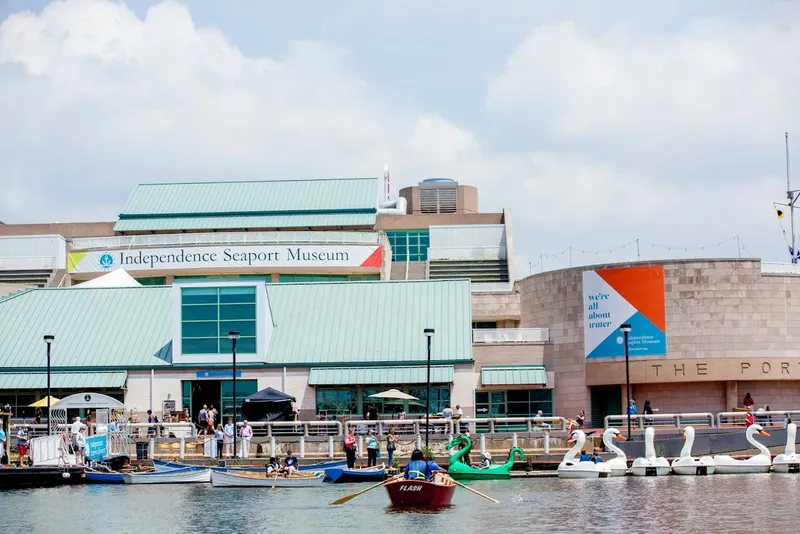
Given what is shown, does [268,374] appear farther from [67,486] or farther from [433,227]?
[433,227]

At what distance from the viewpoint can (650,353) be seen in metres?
58.2

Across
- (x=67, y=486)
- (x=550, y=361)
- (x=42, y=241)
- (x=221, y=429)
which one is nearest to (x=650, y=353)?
(x=550, y=361)

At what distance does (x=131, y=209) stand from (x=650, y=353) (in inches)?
1452

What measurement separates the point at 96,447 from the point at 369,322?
57.2ft

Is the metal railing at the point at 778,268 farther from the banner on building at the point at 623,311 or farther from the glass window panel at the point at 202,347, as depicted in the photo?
the glass window panel at the point at 202,347

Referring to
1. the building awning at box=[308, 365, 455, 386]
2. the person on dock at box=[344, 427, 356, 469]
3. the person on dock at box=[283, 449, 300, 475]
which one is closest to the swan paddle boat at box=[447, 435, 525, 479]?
the person on dock at box=[344, 427, 356, 469]

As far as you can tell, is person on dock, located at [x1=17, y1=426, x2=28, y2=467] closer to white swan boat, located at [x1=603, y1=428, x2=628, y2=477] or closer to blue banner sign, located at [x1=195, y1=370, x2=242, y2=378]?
blue banner sign, located at [x1=195, y1=370, x2=242, y2=378]

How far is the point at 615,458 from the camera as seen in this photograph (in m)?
45.6

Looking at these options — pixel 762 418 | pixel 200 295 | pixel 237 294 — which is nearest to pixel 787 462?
pixel 762 418

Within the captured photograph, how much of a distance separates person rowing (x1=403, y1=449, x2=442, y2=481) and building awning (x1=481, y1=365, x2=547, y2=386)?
2208 centimetres

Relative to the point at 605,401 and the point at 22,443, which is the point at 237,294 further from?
the point at 605,401

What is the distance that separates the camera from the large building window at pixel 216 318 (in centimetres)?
5841

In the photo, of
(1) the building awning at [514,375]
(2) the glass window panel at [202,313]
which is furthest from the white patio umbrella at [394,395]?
(2) the glass window panel at [202,313]

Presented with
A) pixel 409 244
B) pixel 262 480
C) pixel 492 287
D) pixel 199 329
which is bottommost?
pixel 262 480
